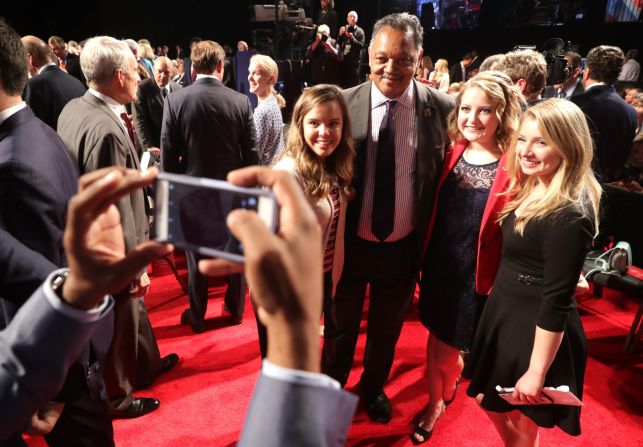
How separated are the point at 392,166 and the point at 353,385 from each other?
132 cm

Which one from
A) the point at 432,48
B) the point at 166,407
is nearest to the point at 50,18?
the point at 432,48

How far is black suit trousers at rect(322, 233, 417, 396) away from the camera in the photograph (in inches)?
85.7

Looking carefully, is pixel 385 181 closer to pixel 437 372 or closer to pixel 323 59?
pixel 437 372

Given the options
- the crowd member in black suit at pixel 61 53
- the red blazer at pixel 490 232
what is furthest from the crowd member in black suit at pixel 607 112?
the crowd member in black suit at pixel 61 53

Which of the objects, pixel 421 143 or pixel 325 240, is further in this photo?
pixel 421 143

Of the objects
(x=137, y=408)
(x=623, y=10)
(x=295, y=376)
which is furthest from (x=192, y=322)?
(x=623, y=10)

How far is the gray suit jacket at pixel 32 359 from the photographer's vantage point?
1.88ft

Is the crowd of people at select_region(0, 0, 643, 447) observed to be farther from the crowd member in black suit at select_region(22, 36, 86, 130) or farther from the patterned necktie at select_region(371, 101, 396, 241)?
the crowd member in black suit at select_region(22, 36, 86, 130)

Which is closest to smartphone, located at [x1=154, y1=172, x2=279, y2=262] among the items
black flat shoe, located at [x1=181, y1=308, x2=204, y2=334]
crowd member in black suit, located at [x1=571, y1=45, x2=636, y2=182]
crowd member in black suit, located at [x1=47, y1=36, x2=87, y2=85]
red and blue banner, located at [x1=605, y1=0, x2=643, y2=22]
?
black flat shoe, located at [x1=181, y1=308, x2=204, y2=334]

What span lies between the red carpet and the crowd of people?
10 centimetres

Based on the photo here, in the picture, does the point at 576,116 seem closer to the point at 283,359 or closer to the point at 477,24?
the point at 283,359

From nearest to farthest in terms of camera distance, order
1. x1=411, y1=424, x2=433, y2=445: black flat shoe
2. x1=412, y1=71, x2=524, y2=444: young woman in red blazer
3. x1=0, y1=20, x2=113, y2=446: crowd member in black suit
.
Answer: x1=0, y1=20, x2=113, y2=446: crowd member in black suit
x1=412, y1=71, x2=524, y2=444: young woman in red blazer
x1=411, y1=424, x2=433, y2=445: black flat shoe

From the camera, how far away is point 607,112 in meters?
3.44

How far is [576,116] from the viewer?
1.48 meters
